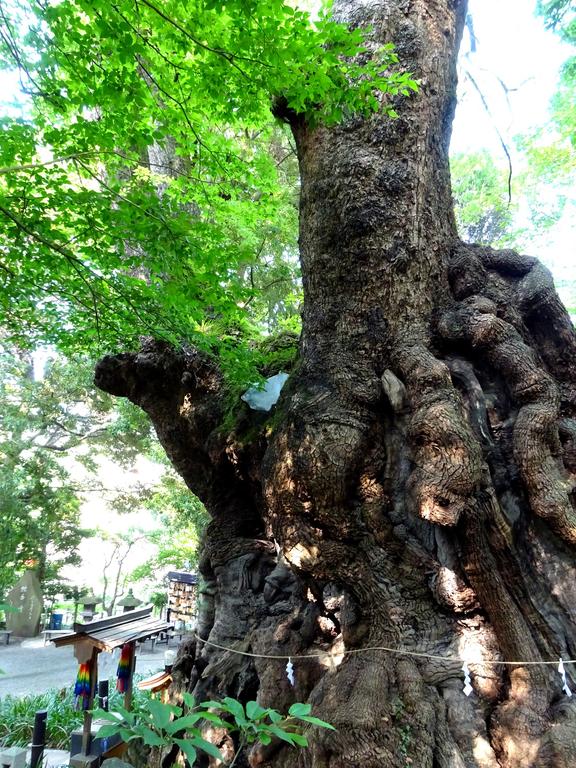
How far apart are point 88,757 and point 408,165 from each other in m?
5.31

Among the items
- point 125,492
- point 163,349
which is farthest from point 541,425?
point 125,492

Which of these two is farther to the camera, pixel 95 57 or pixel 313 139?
pixel 313 139

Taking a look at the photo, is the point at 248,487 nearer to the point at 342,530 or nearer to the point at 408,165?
the point at 342,530

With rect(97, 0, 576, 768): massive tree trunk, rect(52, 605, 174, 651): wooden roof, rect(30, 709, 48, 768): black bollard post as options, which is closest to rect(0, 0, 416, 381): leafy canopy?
rect(97, 0, 576, 768): massive tree trunk

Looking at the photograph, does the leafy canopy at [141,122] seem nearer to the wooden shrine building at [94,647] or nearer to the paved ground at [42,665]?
the wooden shrine building at [94,647]

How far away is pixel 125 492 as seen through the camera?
51.3 feet

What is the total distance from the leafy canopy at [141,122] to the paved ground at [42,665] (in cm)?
811

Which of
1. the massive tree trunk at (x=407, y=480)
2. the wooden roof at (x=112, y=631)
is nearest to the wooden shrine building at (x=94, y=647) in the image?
the wooden roof at (x=112, y=631)

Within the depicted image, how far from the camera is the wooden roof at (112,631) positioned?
4.67 m

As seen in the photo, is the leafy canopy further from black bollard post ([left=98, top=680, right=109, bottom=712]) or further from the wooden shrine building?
black bollard post ([left=98, top=680, right=109, bottom=712])

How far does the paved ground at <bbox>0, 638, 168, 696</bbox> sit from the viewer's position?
932cm

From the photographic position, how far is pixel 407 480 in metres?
2.98

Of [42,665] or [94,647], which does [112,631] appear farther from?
[42,665]

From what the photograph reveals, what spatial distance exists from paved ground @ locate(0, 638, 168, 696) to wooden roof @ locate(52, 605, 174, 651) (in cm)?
468
